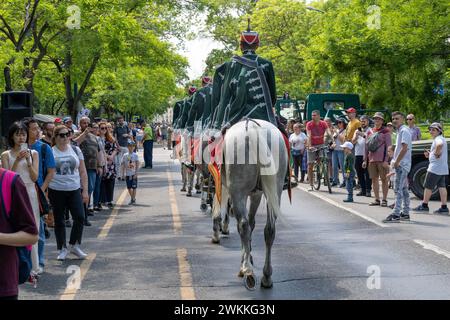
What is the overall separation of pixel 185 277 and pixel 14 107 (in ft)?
18.5

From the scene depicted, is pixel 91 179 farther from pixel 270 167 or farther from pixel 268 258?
pixel 268 258

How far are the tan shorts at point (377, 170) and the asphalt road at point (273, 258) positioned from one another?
1.14 m

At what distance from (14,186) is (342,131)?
17.1m

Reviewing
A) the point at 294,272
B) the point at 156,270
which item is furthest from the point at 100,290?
the point at 294,272

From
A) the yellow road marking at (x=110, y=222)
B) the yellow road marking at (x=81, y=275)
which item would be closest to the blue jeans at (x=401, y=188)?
the yellow road marking at (x=110, y=222)

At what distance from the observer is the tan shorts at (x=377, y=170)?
16.6m

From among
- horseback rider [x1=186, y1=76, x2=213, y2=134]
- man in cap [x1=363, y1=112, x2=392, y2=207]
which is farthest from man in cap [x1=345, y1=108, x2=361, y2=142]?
horseback rider [x1=186, y1=76, x2=213, y2=134]

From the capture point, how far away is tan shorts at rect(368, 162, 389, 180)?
54.4 ft

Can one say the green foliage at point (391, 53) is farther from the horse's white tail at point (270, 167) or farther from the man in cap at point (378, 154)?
the horse's white tail at point (270, 167)

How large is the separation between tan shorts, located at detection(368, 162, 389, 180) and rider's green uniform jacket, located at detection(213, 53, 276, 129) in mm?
7490

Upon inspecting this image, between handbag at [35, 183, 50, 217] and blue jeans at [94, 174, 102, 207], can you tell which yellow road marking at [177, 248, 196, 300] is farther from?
blue jeans at [94, 174, 102, 207]

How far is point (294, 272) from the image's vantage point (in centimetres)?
888
